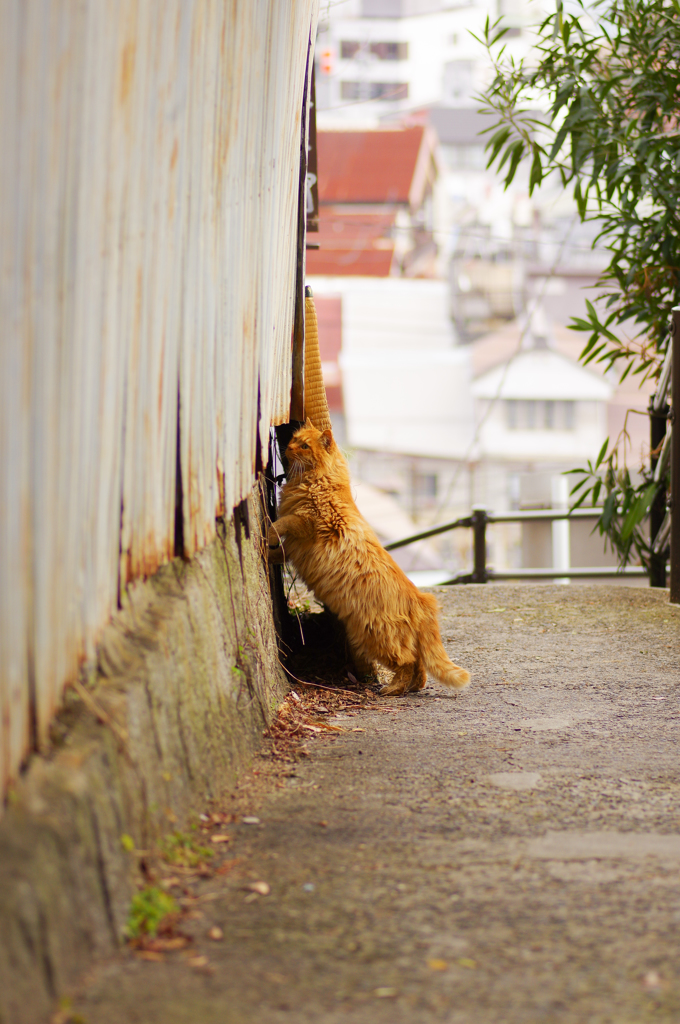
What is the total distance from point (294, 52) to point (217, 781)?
3.05m

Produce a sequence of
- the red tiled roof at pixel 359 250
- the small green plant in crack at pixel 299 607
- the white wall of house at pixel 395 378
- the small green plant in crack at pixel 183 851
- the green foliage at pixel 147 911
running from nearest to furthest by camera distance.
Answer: the green foliage at pixel 147 911 < the small green plant in crack at pixel 183 851 < the small green plant in crack at pixel 299 607 < the white wall of house at pixel 395 378 < the red tiled roof at pixel 359 250

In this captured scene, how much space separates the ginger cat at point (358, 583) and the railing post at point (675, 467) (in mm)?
2367

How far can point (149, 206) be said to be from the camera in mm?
2256

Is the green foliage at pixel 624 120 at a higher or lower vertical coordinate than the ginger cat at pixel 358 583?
higher

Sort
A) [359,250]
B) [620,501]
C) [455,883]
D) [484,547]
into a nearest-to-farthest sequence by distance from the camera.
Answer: [455,883] < [620,501] < [484,547] < [359,250]

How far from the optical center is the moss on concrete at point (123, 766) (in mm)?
1676

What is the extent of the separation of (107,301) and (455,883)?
164 centimetres

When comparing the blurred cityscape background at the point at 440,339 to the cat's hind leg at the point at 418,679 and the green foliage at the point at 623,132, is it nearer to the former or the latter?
the green foliage at the point at 623,132

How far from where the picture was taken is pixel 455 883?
2340mm

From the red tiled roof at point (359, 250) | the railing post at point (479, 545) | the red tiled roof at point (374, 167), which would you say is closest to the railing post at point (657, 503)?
the railing post at point (479, 545)

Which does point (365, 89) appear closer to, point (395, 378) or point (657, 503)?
point (395, 378)

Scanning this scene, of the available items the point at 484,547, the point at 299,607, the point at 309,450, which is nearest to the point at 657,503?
the point at 484,547

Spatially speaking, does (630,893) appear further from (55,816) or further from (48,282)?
(48,282)

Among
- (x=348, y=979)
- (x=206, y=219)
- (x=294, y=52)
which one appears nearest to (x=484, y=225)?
(x=294, y=52)
